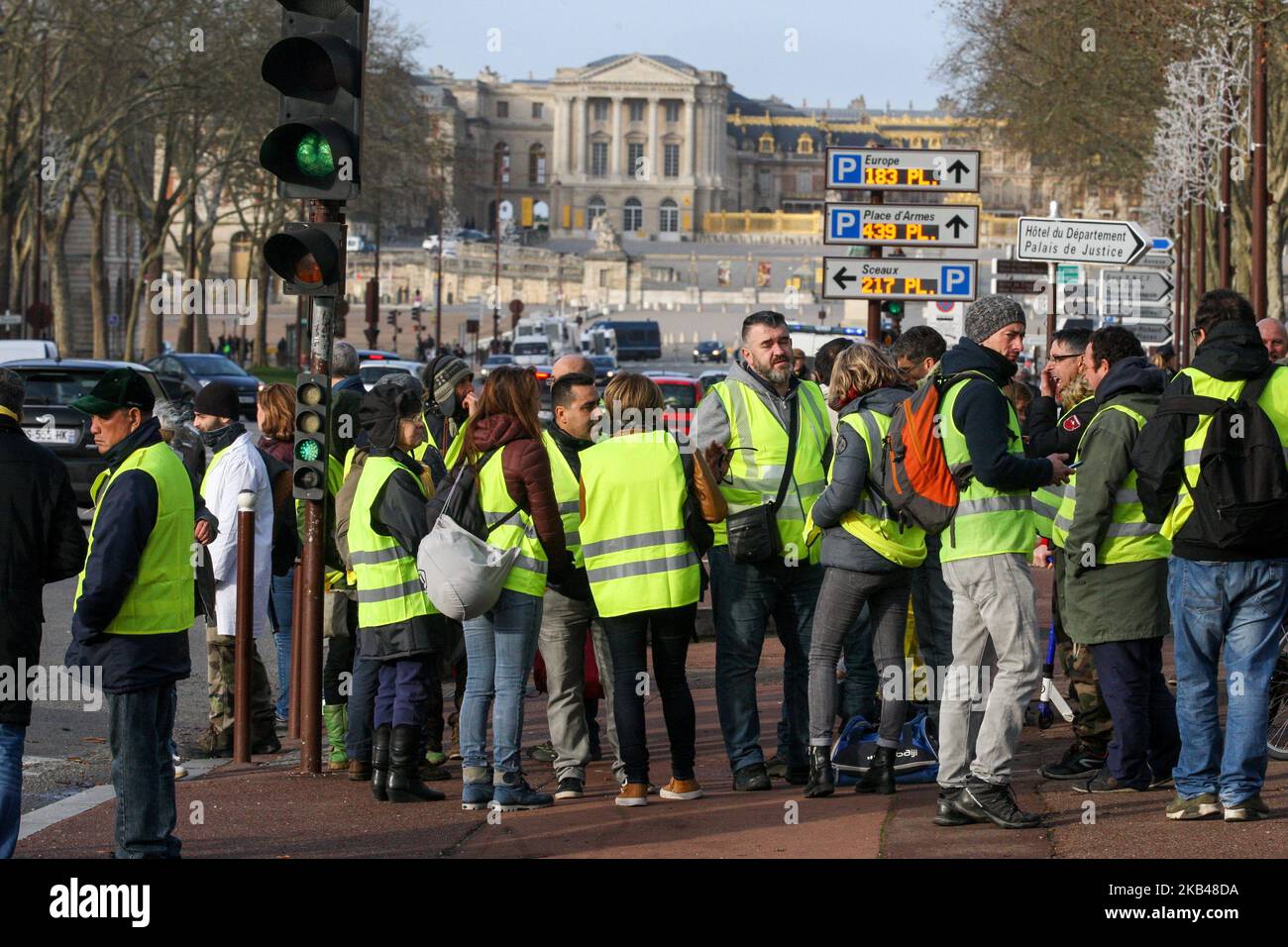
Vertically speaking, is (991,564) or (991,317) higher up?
(991,317)

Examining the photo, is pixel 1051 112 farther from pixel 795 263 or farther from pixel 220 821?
pixel 795 263

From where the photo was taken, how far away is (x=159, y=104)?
48.7m

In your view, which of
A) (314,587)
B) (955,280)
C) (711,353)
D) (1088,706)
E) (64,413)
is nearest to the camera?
(1088,706)

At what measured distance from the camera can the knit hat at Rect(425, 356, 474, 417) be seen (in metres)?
11.0

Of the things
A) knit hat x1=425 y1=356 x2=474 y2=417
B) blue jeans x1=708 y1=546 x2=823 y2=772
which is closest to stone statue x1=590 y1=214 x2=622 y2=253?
knit hat x1=425 y1=356 x2=474 y2=417

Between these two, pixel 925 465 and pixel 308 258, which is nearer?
pixel 925 465

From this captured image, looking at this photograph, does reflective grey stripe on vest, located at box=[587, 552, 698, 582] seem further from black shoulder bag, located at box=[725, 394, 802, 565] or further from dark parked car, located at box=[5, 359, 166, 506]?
dark parked car, located at box=[5, 359, 166, 506]

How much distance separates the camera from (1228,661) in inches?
313

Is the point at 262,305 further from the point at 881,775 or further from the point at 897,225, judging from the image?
the point at 881,775

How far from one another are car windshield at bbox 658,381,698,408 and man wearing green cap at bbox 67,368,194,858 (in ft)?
70.9

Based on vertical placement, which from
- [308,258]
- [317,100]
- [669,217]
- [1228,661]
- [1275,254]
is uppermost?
[669,217]

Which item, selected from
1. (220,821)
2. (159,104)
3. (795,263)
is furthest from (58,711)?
(795,263)

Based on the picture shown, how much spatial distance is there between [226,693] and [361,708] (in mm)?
1221

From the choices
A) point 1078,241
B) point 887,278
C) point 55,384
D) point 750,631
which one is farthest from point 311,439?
point 55,384
